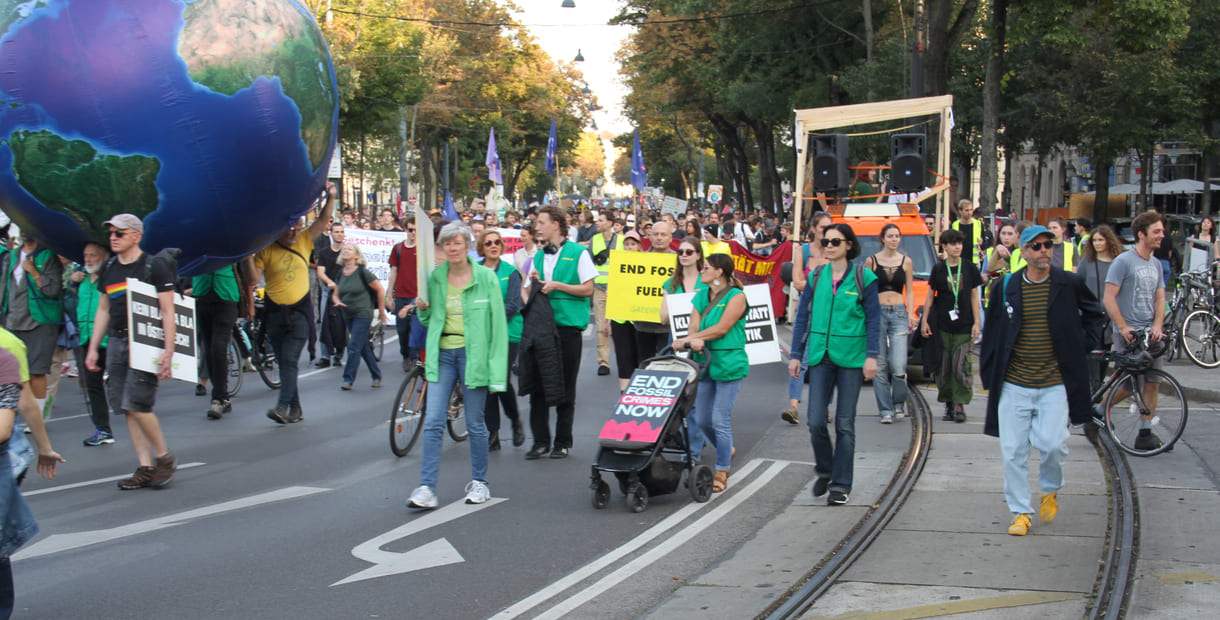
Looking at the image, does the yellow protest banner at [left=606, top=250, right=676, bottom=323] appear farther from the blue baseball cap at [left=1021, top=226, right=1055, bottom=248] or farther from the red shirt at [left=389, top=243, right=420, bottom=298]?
the blue baseball cap at [left=1021, top=226, right=1055, bottom=248]

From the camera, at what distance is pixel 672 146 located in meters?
94.2

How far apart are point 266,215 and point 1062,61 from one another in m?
35.0

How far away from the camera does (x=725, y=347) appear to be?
315 inches

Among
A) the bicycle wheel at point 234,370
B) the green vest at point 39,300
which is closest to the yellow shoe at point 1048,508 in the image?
the green vest at point 39,300

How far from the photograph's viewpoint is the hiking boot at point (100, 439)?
31.6ft

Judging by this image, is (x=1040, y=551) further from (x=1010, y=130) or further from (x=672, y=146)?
(x=672, y=146)

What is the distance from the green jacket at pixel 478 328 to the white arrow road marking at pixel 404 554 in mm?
937

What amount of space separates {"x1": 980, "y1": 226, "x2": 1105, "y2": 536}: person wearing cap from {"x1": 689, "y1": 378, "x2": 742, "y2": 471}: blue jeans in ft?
5.83

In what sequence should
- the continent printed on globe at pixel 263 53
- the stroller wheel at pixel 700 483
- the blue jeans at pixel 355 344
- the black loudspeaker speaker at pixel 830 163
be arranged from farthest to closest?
the black loudspeaker speaker at pixel 830 163, the blue jeans at pixel 355 344, the continent printed on globe at pixel 263 53, the stroller wheel at pixel 700 483

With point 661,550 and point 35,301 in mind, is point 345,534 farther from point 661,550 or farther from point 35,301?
point 35,301

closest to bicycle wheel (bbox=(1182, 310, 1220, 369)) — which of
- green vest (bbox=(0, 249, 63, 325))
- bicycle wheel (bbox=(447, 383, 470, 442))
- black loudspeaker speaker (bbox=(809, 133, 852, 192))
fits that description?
black loudspeaker speaker (bbox=(809, 133, 852, 192))

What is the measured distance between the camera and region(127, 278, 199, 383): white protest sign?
25.2 feet

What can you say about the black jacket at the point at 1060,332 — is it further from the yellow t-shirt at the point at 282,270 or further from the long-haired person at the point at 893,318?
the yellow t-shirt at the point at 282,270

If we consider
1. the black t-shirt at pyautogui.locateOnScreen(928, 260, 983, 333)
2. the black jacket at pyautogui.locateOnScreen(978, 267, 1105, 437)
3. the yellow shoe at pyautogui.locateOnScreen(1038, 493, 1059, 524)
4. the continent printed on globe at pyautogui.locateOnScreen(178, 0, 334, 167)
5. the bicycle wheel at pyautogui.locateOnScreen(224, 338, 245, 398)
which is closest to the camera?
the black jacket at pyautogui.locateOnScreen(978, 267, 1105, 437)
